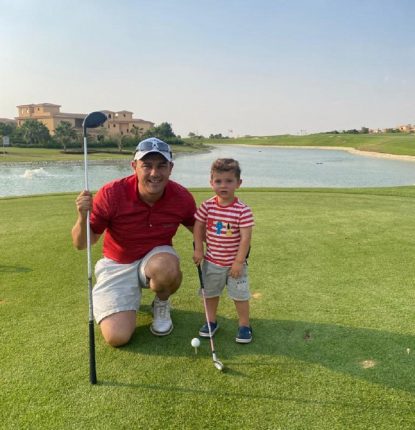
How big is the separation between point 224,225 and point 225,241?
0.45 feet

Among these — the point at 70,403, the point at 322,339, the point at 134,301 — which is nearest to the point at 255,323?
the point at 322,339

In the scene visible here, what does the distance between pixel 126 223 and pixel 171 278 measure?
63 centimetres

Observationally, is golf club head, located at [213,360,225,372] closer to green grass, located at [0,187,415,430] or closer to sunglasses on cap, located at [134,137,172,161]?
green grass, located at [0,187,415,430]

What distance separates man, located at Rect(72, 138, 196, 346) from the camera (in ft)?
11.8

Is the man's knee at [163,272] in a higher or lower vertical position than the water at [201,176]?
higher

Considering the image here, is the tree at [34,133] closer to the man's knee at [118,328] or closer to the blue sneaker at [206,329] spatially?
the man's knee at [118,328]

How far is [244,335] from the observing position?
339 centimetres

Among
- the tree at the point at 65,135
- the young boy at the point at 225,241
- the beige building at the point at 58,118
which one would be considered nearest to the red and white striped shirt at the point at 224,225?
the young boy at the point at 225,241

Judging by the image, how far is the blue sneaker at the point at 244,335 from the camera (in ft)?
11.0

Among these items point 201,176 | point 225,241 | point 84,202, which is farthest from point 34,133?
point 225,241

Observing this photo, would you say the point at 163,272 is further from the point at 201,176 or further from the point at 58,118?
the point at 58,118

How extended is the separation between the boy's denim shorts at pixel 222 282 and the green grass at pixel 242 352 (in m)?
0.30

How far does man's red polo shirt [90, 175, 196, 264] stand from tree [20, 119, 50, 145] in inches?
2916

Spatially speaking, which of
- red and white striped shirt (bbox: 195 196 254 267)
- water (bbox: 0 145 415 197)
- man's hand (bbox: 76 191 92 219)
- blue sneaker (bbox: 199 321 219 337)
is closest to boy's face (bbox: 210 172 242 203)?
red and white striped shirt (bbox: 195 196 254 267)
